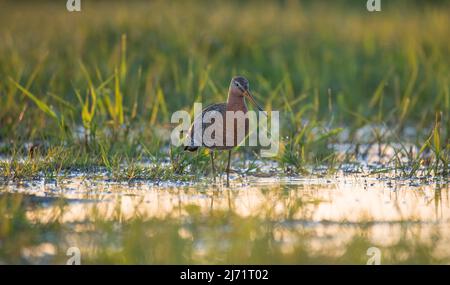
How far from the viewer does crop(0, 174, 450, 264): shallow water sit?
4828 mm

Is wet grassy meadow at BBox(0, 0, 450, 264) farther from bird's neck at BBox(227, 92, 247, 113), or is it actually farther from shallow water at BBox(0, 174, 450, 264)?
bird's neck at BBox(227, 92, 247, 113)

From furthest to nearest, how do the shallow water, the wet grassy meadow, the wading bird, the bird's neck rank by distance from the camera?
the bird's neck
the wading bird
the wet grassy meadow
the shallow water

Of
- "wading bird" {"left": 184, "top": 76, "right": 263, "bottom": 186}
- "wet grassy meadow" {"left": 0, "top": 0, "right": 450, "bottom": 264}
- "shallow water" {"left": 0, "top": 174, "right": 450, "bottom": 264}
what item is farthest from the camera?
"wading bird" {"left": 184, "top": 76, "right": 263, "bottom": 186}

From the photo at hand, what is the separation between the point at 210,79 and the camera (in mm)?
9094

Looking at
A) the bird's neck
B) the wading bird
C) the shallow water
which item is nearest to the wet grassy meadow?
the shallow water

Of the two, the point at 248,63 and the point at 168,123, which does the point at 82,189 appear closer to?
the point at 168,123

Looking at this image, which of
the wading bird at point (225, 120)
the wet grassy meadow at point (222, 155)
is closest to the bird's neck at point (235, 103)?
the wading bird at point (225, 120)

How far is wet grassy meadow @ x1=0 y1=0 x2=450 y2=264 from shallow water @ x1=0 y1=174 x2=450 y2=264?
0.05ft

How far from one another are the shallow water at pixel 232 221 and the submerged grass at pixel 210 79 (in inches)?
17.6

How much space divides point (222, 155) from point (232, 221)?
6.85 feet

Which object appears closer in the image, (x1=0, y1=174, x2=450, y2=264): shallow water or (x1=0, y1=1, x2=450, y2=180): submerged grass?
(x1=0, y1=174, x2=450, y2=264): shallow water

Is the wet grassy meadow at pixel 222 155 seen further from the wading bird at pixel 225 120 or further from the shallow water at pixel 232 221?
the wading bird at pixel 225 120
